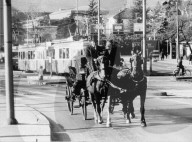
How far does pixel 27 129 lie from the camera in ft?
37.9

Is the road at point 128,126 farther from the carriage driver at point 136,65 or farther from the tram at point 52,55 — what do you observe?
the tram at point 52,55

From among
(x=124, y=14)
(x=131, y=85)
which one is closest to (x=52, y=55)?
(x=131, y=85)

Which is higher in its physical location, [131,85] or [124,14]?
[124,14]

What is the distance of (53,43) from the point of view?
39.8m

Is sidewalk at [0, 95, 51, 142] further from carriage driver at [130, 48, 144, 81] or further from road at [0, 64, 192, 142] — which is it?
carriage driver at [130, 48, 144, 81]

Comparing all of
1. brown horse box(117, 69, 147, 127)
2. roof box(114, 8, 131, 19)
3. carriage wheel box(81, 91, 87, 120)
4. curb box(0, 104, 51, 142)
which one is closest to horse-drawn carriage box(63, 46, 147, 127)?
brown horse box(117, 69, 147, 127)

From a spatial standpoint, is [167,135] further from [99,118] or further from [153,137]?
[99,118]

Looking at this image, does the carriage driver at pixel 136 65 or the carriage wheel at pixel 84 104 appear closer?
the carriage driver at pixel 136 65

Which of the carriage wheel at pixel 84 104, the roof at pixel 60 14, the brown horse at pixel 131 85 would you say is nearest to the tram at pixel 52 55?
the carriage wheel at pixel 84 104

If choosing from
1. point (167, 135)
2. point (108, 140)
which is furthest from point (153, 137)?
point (108, 140)

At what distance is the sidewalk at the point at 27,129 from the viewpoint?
1024 centimetres

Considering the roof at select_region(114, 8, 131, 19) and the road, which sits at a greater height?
the roof at select_region(114, 8, 131, 19)

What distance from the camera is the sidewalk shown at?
10.2m

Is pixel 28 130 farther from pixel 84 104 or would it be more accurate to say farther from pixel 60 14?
pixel 60 14
